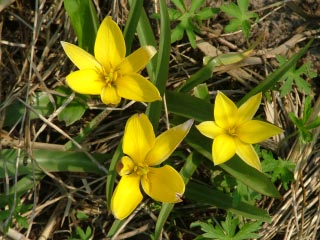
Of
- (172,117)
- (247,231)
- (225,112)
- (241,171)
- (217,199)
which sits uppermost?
(225,112)

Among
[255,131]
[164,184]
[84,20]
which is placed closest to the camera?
[164,184]

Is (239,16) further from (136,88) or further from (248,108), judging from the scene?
(136,88)

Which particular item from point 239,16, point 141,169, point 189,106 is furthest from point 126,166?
point 239,16

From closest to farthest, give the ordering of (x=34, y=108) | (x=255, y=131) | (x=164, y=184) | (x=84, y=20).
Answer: (x=164, y=184) → (x=255, y=131) → (x=84, y=20) → (x=34, y=108)

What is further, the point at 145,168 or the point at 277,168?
the point at 277,168

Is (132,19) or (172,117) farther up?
(132,19)

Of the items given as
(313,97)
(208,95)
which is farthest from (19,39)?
(313,97)

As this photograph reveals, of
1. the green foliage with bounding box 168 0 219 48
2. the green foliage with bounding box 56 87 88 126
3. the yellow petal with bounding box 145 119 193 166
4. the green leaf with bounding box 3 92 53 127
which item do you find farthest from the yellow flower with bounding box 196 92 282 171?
the green leaf with bounding box 3 92 53 127
